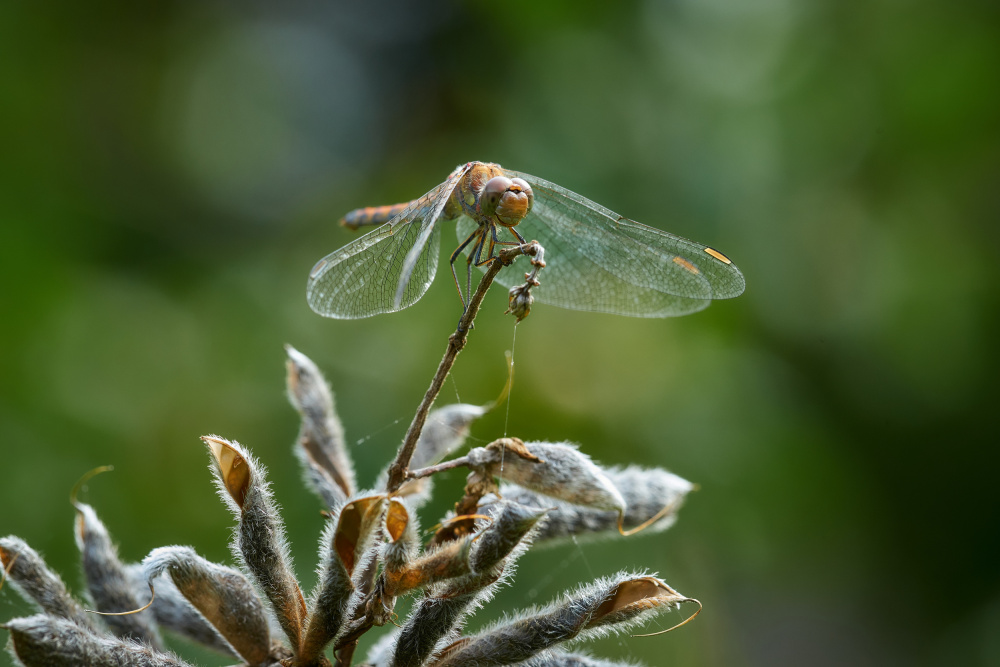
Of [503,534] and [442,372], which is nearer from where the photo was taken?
[503,534]

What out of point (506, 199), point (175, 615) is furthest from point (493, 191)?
point (175, 615)

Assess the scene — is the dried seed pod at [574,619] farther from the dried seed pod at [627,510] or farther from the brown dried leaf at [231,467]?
the brown dried leaf at [231,467]

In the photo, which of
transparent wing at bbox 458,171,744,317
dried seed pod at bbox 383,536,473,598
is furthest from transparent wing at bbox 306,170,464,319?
dried seed pod at bbox 383,536,473,598

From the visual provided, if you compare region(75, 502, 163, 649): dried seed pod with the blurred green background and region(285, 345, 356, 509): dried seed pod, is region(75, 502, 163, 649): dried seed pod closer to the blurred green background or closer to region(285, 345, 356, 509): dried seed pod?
region(285, 345, 356, 509): dried seed pod

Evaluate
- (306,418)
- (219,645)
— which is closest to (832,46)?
(306,418)

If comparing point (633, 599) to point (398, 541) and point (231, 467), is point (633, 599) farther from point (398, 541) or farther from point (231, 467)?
point (231, 467)

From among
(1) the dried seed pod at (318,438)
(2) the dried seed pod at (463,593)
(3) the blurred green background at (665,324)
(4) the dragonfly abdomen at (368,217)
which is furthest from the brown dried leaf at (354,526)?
(3) the blurred green background at (665,324)
